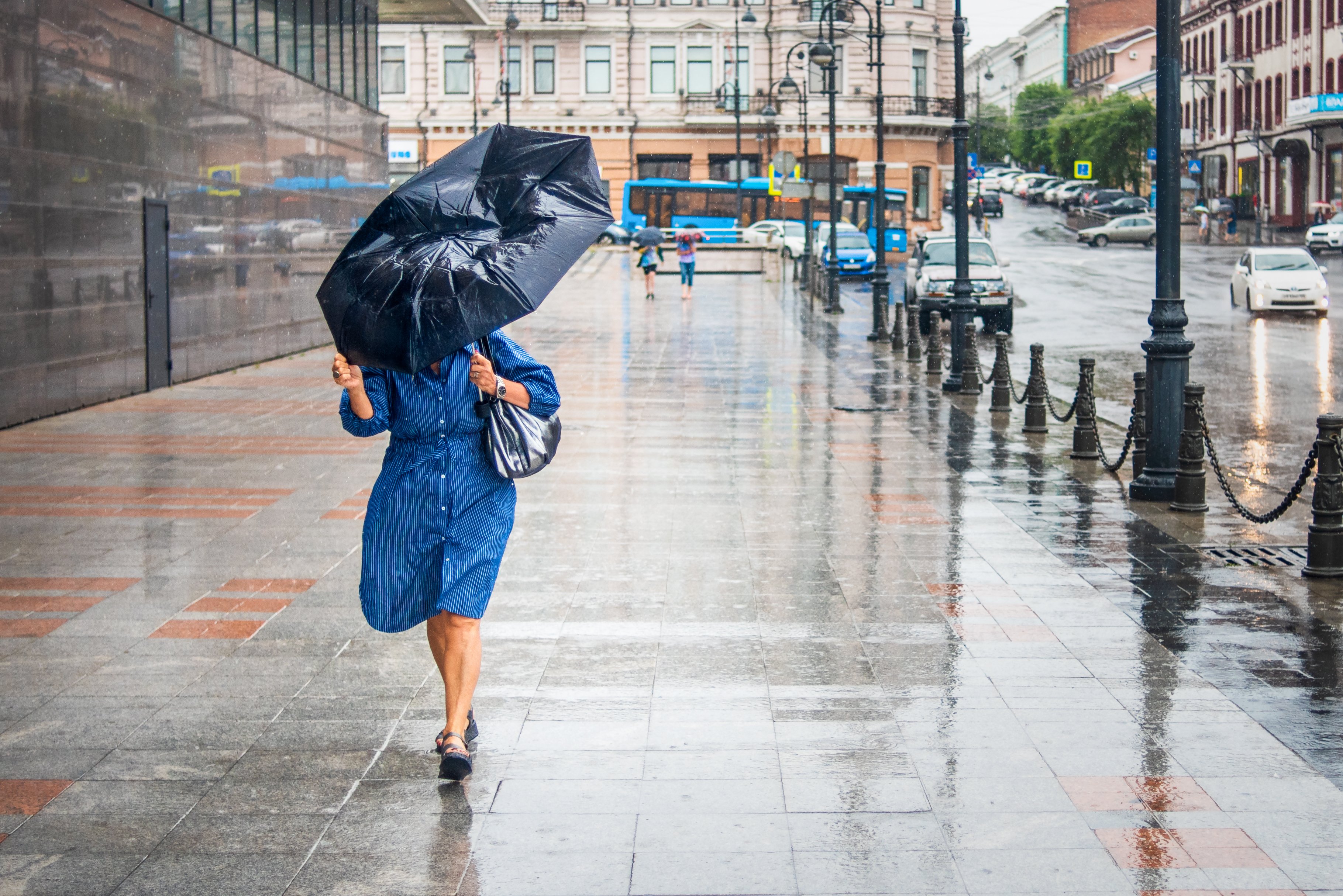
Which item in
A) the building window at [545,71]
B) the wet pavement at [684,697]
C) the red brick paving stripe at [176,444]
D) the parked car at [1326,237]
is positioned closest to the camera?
the wet pavement at [684,697]

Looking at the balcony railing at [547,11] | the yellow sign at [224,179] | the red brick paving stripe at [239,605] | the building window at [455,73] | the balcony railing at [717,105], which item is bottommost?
the red brick paving stripe at [239,605]

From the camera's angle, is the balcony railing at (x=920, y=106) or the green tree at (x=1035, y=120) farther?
the green tree at (x=1035, y=120)

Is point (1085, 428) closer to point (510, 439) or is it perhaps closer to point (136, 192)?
point (510, 439)

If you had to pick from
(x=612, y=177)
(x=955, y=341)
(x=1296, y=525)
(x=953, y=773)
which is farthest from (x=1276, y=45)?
(x=953, y=773)

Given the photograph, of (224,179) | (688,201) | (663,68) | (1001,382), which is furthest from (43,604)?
(663,68)

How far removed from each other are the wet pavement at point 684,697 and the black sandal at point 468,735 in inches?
2.5

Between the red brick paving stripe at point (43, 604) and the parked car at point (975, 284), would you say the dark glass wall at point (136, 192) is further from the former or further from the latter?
the parked car at point (975, 284)

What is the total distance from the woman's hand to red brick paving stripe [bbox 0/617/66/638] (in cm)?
283

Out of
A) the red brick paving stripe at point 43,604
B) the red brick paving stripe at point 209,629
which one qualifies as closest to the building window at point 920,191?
the red brick paving stripe at point 43,604

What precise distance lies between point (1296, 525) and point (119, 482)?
8.63 m

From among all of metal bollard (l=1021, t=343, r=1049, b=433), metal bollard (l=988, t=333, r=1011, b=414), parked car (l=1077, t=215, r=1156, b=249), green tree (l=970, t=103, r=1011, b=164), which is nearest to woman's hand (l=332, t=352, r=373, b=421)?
metal bollard (l=1021, t=343, r=1049, b=433)

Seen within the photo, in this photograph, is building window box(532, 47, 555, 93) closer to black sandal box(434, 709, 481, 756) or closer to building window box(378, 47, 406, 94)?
building window box(378, 47, 406, 94)

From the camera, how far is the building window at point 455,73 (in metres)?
73.1

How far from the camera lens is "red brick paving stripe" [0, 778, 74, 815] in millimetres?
5109
